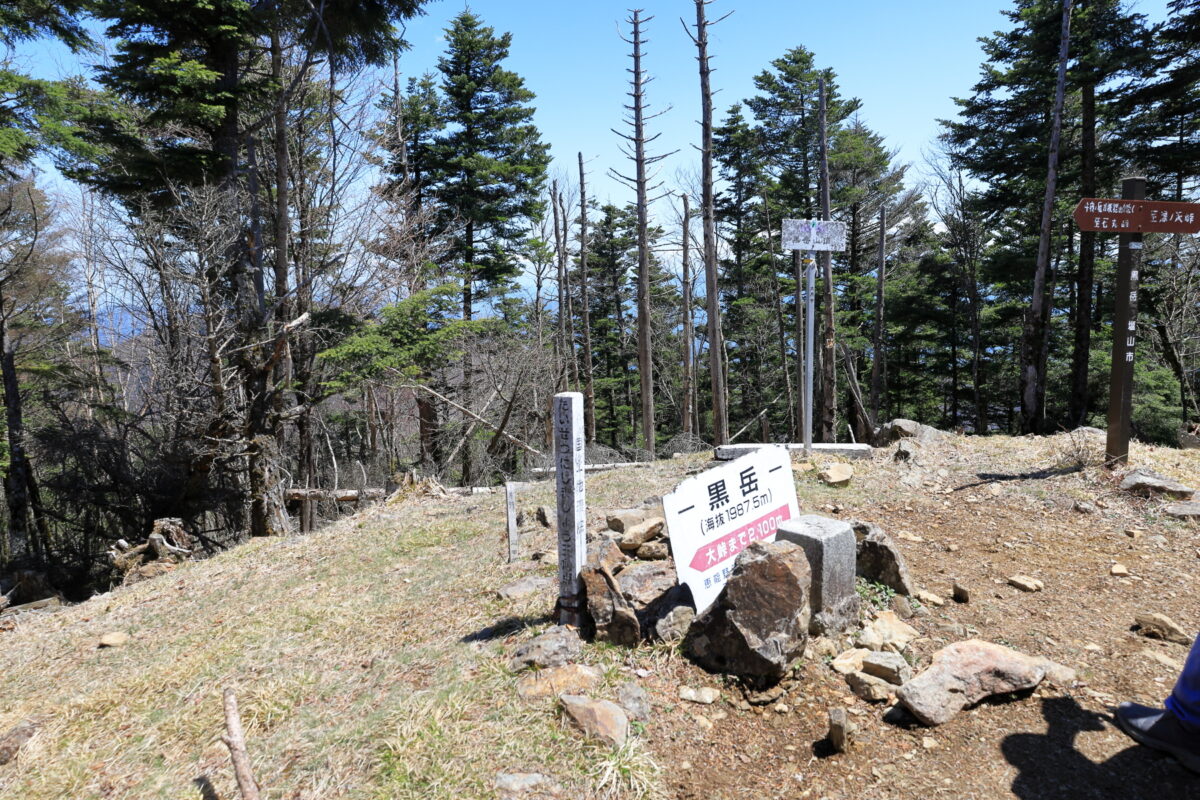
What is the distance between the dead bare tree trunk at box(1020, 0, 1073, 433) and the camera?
12836mm

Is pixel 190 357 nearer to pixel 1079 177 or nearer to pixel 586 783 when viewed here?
pixel 586 783

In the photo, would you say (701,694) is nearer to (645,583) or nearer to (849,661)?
(849,661)

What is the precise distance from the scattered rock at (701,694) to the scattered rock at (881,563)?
146 centimetres

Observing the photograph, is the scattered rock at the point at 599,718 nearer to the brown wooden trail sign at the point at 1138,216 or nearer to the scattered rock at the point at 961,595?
the scattered rock at the point at 961,595

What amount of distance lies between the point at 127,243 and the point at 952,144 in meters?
20.6

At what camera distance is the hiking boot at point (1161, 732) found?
99.3 inches

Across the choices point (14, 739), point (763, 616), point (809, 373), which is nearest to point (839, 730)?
point (763, 616)

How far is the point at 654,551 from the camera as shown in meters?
4.85

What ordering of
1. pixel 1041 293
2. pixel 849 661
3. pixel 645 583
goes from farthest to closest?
1. pixel 1041 293
2. pixel 645 583
3. pixel 849 661

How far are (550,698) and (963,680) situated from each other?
2.07 metres

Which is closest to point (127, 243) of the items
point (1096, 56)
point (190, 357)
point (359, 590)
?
point (190, 357)

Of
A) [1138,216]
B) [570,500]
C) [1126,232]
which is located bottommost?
[570,500]

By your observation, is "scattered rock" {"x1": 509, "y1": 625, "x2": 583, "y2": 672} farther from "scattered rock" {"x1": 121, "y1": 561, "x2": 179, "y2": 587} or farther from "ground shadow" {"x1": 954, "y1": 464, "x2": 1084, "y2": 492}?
"scattered rock" {"x1": 121, "y1": 561, "x2": 179, "y2": 587}

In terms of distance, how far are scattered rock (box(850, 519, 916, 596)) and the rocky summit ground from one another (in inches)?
7.7
